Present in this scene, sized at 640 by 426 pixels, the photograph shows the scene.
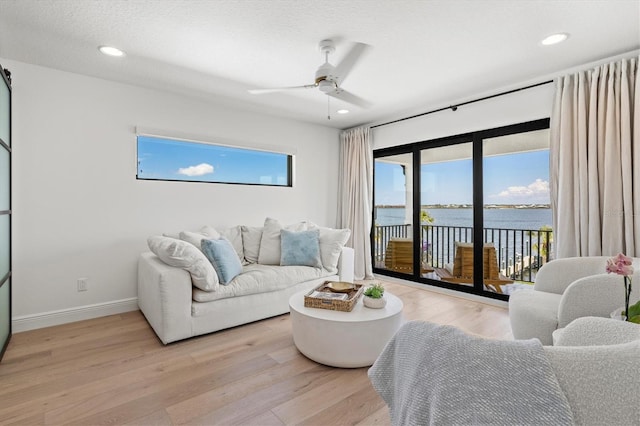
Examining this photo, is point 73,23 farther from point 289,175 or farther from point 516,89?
point 516,89

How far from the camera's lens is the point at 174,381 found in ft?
6.49

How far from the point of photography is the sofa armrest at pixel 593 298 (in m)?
1.75

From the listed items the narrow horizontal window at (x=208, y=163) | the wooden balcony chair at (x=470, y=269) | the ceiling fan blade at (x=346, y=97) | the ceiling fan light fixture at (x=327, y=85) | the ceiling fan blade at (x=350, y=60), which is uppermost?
the ceiling fan blade at (x=350, y=60)

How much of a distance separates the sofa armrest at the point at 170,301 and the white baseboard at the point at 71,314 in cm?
85

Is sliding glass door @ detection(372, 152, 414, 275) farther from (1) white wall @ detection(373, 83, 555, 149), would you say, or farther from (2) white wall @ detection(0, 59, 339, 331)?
(2) white wall @ detection(0, 59, 339, 331)

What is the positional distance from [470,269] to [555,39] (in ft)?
8.40

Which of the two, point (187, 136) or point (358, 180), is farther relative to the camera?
point (358, 180)

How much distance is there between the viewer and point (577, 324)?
971mm

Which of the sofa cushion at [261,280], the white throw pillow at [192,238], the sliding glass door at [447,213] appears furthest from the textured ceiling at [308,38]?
the sofa cushion at [261,280]

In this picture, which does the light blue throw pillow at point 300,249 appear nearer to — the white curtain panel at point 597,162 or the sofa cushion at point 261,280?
the sofa cushion at point 261,280

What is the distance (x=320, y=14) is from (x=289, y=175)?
2.77 meters

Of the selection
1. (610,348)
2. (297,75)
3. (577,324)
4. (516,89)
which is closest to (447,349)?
(610,348)

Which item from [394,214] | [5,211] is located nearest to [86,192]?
[5,211]

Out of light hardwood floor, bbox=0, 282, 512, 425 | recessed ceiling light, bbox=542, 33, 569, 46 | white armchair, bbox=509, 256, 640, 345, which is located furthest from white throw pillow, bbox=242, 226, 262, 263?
recessed ceiling light, bbox=542, 33, 569, 46
